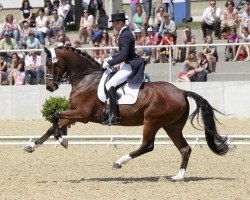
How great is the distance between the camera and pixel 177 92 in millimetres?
13633

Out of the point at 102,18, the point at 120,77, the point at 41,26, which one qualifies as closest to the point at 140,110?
the point at 120,77

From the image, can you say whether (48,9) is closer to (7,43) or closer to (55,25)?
(55,25)

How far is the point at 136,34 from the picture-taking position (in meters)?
24.8

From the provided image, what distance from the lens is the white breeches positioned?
44.8ft

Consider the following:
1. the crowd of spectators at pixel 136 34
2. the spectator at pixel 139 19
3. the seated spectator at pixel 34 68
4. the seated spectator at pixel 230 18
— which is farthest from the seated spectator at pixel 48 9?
the seated spectator at pixel 230 18

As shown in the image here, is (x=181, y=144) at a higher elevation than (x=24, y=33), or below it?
below

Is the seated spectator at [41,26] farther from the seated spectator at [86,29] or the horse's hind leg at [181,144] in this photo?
the horse's hind leg at [181,144]

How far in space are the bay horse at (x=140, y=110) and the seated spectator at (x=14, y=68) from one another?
979 cm

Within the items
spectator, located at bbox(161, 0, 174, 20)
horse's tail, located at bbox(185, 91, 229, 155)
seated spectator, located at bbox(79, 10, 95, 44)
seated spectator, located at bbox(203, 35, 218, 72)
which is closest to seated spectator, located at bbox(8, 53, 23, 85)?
seated spectator, located at bbox(79, 10, 95, 44)

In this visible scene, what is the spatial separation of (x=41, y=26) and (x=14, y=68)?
13.5 ft

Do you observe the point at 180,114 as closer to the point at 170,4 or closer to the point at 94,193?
the point at 94,193

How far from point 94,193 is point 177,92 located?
2.55 metres

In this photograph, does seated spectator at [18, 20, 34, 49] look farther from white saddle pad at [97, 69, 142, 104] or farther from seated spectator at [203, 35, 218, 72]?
white saddle pad at [97, 69, 142, 104]

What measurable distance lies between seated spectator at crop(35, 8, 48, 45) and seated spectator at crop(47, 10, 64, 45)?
0.16 meters
